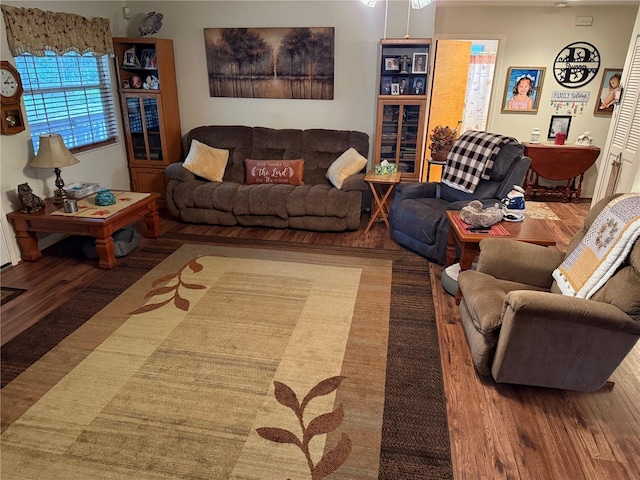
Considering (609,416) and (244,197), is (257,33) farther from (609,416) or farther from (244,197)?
(609,416)

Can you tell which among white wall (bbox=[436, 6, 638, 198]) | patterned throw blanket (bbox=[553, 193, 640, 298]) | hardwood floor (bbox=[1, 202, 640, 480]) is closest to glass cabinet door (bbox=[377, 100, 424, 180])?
white wall (bbox=[436, 6, 638, 198])

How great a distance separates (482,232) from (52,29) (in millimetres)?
3750

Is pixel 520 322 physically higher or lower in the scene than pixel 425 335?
higher

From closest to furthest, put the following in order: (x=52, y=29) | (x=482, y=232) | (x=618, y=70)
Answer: (x=482, y=232), (x=52, y=29), (x=618, y=70)

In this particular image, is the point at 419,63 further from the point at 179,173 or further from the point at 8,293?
the point at 8,293

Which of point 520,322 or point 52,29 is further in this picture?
point 52,29

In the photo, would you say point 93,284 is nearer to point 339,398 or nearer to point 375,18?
point 339,398

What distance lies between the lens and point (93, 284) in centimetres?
324

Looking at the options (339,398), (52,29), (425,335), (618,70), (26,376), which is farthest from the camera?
(618,70)

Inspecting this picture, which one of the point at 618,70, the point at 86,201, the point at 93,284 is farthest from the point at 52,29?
the point at 618,70

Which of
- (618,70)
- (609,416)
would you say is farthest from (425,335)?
(618,70)

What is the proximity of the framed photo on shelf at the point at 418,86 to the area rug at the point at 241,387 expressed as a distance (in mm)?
2095

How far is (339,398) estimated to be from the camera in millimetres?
2160

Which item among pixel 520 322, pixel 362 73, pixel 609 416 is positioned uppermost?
pixel 362 73
